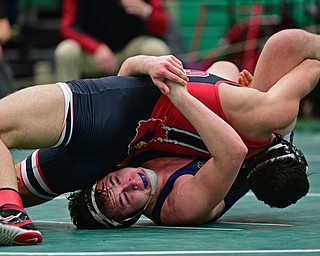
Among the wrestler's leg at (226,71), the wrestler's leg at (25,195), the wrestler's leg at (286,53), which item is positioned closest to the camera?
the wrestler's leg at (25,195)

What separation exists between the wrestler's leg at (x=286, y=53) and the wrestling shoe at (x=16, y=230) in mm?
1625

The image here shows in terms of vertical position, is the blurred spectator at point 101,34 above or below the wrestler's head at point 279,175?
below

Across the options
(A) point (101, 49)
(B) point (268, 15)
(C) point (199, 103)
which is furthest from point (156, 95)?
(B) point (268, 15)

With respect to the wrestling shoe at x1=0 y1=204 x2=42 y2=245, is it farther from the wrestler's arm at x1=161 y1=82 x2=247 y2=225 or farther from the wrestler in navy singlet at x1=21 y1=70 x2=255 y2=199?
the wrestler's arm at x1=161 y1=82 x2=247 y2=225

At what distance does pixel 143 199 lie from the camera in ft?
16.1

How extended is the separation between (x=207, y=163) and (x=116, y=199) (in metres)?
0.45

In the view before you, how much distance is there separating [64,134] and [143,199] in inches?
19.1

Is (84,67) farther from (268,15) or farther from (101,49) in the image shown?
(268,15)

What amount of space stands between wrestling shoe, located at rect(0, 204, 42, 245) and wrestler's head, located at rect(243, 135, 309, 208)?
1240 millimetres

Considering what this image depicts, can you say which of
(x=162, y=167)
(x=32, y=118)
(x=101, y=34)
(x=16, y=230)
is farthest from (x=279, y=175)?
(x=101, y=34)

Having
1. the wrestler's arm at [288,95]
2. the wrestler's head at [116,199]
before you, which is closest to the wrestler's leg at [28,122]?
the wrestler's head at [116,199]

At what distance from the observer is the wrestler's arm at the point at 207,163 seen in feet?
15.7

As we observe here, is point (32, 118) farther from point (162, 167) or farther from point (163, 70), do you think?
point (162, 167)

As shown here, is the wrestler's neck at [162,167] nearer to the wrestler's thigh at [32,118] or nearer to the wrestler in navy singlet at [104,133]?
the wrestler in navy singlet at [104,133]
